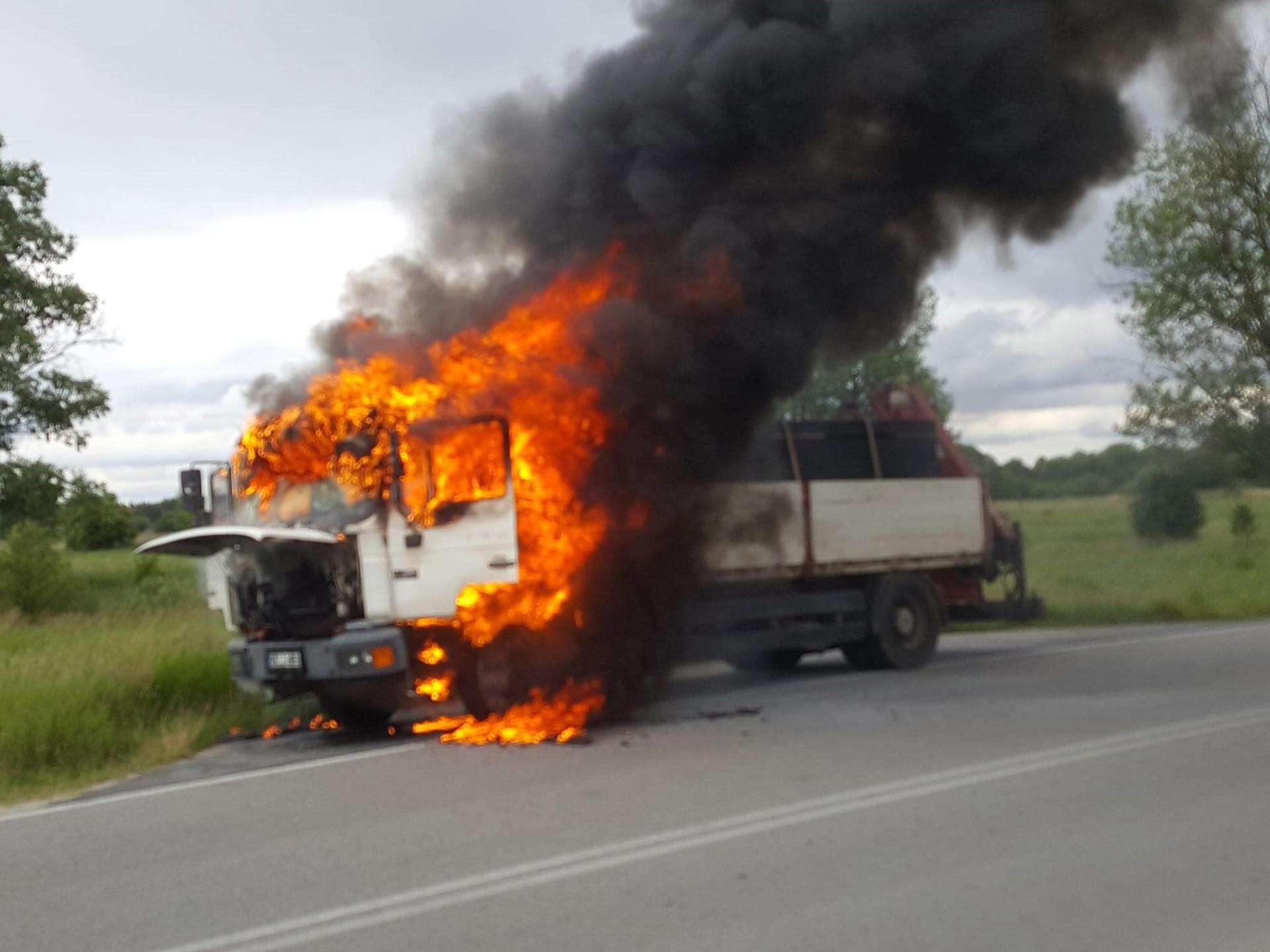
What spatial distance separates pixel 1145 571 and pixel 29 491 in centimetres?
2558

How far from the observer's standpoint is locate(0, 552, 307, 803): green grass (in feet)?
32.8

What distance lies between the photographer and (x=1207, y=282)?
2880 cm

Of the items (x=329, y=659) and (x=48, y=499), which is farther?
(x=48, y=499)

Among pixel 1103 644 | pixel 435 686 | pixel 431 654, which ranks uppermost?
pixel 431 654

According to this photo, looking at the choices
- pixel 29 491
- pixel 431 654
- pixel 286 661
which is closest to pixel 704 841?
pixel 431 654

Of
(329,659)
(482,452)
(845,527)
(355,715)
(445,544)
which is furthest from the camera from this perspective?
(845,527)

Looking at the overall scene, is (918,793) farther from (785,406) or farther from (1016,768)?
(785,406)

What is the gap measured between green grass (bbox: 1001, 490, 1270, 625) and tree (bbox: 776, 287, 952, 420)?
2685mm

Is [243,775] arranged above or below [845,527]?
below

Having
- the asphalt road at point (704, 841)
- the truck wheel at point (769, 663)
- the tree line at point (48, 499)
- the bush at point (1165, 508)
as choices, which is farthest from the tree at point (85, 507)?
the bush at point (1165, 508)

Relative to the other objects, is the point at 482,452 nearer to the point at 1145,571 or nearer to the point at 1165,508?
the point at 1145,571

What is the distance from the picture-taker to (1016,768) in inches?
334

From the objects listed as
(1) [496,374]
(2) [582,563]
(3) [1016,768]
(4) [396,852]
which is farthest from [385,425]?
(3) [1016,768]

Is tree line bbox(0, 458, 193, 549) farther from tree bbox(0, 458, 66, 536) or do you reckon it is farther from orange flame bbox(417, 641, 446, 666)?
orange flame bbox(417, 641, 446, 666)
